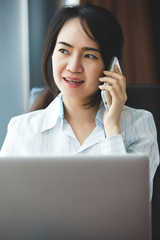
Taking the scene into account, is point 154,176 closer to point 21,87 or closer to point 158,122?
point 158,122

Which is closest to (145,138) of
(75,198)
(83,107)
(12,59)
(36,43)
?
(83,107)

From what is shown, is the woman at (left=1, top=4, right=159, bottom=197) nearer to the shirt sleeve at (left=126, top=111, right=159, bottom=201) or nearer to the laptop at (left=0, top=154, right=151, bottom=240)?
the shirt sleeve at (left=126, top=111, right=159, bottom=201)

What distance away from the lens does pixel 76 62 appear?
1258 millimetres

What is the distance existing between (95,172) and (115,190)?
0.05 meters

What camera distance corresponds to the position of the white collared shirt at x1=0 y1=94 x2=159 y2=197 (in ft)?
4.21

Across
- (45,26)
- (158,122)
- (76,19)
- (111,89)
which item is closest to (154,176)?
(158,122)

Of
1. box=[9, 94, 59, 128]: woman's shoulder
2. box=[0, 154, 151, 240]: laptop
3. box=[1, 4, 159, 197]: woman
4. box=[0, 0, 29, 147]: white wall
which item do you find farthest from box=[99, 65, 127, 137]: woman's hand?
box=[0, 0, 29, 147]: white wall

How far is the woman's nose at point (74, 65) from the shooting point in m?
1.25

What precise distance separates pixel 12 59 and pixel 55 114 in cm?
72

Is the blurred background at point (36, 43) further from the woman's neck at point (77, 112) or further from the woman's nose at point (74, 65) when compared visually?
the woman's nose at point (74, 65)

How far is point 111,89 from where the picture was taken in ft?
4.34

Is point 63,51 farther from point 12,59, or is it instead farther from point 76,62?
point 12,59

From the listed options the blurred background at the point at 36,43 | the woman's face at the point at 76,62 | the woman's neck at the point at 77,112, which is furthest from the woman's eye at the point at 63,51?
the blurred background at the point at 36,43

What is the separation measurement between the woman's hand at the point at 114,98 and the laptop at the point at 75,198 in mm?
581
